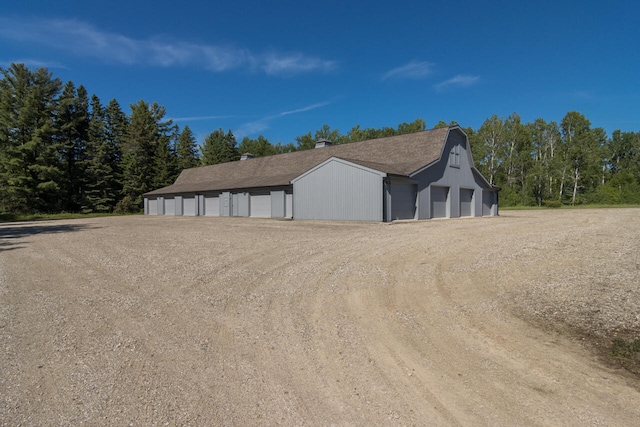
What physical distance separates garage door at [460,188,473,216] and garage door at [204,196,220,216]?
20.2 m

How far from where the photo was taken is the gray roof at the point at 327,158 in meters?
22.9

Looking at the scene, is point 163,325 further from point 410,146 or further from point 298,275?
point 410,146

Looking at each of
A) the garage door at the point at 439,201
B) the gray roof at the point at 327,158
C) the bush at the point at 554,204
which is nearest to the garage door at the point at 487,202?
the garage door at the point at 439,201

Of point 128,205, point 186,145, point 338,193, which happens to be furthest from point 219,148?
point 338,193

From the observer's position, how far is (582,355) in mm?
3377

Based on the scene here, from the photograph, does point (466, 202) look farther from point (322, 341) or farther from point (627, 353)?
point (322, 341)

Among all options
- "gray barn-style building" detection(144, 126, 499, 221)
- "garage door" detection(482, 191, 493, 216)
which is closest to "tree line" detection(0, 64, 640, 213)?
"gray barn-style building" detection(144, 126, 499, 221)

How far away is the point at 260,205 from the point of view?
2742 cm

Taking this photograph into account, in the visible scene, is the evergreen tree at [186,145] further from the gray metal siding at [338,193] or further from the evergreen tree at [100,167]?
the gray metal siding at [338,193]

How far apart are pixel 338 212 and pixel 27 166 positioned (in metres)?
31.9

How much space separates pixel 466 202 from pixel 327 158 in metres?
10.9

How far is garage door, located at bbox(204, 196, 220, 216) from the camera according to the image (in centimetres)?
3150

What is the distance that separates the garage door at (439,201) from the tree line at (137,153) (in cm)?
2725

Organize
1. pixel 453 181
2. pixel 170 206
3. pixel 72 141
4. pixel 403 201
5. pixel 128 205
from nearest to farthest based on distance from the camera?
pixel 403 201, pixel 453 181, pixel 170 206, pixel 72 141, pixel 128 205
